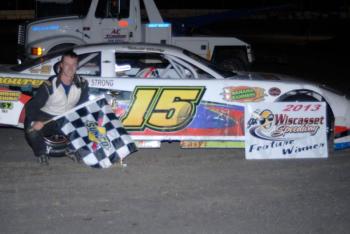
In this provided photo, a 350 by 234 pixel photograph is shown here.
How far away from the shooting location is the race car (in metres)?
7.14

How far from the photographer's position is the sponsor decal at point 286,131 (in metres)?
7.21

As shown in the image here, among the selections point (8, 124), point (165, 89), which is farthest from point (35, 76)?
point (165, 89)

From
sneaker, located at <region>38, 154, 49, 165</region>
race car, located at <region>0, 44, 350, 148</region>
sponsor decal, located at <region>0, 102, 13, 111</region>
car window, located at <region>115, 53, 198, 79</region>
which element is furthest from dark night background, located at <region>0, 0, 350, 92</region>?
sneaker, located at <region>38, 154, 49, 165</region>

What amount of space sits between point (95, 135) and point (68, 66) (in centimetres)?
85

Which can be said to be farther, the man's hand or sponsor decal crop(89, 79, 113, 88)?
sponsor decal crop(89, 79, 113, 88)

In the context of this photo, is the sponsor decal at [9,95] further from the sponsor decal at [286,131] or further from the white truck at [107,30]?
the white truck at [107,30]

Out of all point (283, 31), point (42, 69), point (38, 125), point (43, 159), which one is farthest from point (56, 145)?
point (283, 31)

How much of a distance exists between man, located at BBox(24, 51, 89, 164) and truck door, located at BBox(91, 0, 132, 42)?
245 inches

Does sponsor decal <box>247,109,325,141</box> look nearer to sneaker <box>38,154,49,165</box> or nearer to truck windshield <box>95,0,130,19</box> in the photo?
sneaker <box>38,154,49,165</box>

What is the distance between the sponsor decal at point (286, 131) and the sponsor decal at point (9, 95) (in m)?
2.85

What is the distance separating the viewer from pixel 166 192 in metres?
6.10

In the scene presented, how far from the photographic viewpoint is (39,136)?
6.80 metres

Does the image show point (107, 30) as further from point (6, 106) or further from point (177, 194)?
point (177, 194)

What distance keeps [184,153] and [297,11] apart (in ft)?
123
